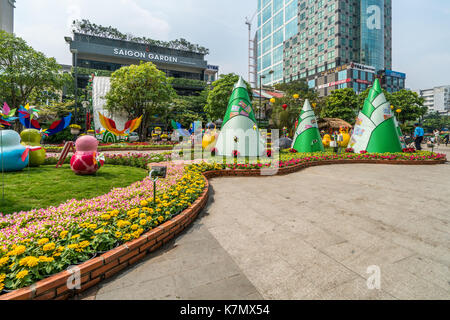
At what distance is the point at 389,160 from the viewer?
38.5ft

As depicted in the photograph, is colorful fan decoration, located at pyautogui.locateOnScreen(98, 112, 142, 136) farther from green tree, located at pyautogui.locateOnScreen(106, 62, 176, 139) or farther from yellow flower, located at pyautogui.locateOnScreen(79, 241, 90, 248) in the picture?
green tree, located at pyautogui.locateOnScreen(106, 62, 176, 139)

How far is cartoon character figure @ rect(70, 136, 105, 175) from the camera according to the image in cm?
702

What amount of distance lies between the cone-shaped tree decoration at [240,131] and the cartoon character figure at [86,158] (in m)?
5.96

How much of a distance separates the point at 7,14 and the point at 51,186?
62.8 m

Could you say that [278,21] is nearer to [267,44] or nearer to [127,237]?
[267,44]

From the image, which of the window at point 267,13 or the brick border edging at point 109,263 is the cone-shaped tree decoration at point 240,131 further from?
the window at point 267,13

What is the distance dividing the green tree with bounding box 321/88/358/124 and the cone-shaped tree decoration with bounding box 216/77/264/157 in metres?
30.2

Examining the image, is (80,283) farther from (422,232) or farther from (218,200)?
(422,232)

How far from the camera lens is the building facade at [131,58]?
44.5m

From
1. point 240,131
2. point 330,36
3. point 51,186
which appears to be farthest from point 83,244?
point 330,36

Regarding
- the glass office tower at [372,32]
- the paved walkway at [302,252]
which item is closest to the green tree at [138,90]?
the paved walkway at [302,252]

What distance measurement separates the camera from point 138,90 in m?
24.1

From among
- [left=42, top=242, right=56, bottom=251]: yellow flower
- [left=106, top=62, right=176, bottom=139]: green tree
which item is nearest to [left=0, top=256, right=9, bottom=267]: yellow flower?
[left=42, top=242, right=56, bottom=251]: yellow flower
